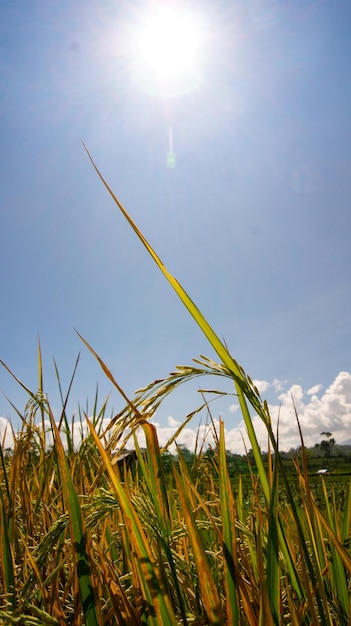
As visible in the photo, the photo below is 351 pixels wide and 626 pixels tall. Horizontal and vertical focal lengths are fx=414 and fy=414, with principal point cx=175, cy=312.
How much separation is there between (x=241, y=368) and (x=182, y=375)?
0.39 feet

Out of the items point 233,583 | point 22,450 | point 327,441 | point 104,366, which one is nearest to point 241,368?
point 104,366

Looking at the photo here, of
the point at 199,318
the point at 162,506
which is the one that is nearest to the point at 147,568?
the point at 162,506

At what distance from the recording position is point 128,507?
2.37 feet

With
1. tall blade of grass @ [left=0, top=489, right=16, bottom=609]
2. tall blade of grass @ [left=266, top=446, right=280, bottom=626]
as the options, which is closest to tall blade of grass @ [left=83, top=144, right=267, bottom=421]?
tall blade of grass @ [left=266, top=446, right=280, bottom=626]

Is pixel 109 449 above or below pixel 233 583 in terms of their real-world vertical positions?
above

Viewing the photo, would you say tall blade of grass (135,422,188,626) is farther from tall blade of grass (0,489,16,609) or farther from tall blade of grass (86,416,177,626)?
tall blade of grass (0,489,16,609)

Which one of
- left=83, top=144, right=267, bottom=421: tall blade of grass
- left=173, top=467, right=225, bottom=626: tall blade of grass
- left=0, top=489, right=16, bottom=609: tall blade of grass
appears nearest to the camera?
left=173, top=467, right=225, bottom=626: tall blade of grass

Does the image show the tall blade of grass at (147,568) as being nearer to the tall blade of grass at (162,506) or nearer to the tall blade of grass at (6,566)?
the tall blade of grass at (162,506)

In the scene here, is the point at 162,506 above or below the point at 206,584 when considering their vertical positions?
above

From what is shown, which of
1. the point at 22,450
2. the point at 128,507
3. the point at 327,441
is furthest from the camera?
the point at 327,441

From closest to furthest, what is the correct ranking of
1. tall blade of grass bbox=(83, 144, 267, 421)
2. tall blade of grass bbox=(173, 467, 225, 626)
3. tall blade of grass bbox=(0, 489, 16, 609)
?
tall blade of grass bbox=(173, 467, 225, 626)
tall blade of grass bbox=(83, 144, 267, 421)
tall blade of grass bbox=(0, 489, 16, 609)

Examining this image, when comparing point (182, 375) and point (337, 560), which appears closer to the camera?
point (182, 375)

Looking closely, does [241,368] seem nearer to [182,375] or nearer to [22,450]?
[182,375]

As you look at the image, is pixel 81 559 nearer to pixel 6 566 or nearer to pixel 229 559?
pixel 229 559
